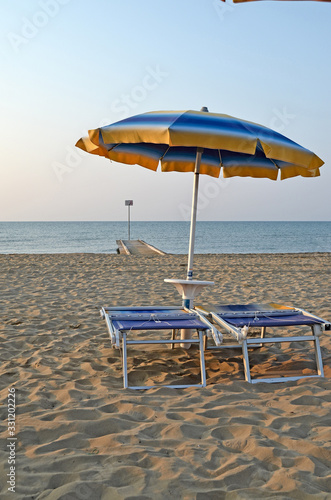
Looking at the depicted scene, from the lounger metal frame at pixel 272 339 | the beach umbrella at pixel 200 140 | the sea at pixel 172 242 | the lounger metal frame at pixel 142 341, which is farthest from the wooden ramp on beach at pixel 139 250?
the lounger metal frame at pixel 272 339

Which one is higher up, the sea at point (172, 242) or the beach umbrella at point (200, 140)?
the beach umbrella at point (200, 140)

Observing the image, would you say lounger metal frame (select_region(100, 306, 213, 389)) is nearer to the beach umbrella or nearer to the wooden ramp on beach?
the beach umbrella

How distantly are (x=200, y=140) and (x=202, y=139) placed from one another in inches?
0.7

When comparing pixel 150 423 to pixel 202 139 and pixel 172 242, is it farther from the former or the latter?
pixel 172 242

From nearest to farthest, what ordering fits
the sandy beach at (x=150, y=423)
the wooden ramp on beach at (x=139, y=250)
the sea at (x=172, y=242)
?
1. the sandy beach at (x=150, y=423)
2. the wooden ramp on beach at (x=139, y=250)
3. the sea at (x=172, y=242)

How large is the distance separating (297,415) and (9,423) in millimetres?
1776

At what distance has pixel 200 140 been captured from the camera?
3342 millimetres

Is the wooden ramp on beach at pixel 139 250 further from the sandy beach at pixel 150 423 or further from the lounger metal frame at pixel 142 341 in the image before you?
the lounger metal frame at pixel 142 341

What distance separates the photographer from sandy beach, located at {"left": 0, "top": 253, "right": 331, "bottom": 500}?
2039 mm

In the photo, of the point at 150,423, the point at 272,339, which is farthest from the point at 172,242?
the point at 150,423

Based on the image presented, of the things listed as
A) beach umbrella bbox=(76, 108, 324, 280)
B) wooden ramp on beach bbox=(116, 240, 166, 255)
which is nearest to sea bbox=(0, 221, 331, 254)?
wooden ramp on beach bbox=(116, 240, 166, 255)

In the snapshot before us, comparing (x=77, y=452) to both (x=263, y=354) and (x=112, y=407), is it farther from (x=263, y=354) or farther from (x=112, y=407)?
(x=263, y=354)

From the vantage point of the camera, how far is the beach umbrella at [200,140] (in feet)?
11.0

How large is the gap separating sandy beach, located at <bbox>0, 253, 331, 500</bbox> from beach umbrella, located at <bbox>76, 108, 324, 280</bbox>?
1.26 metres
